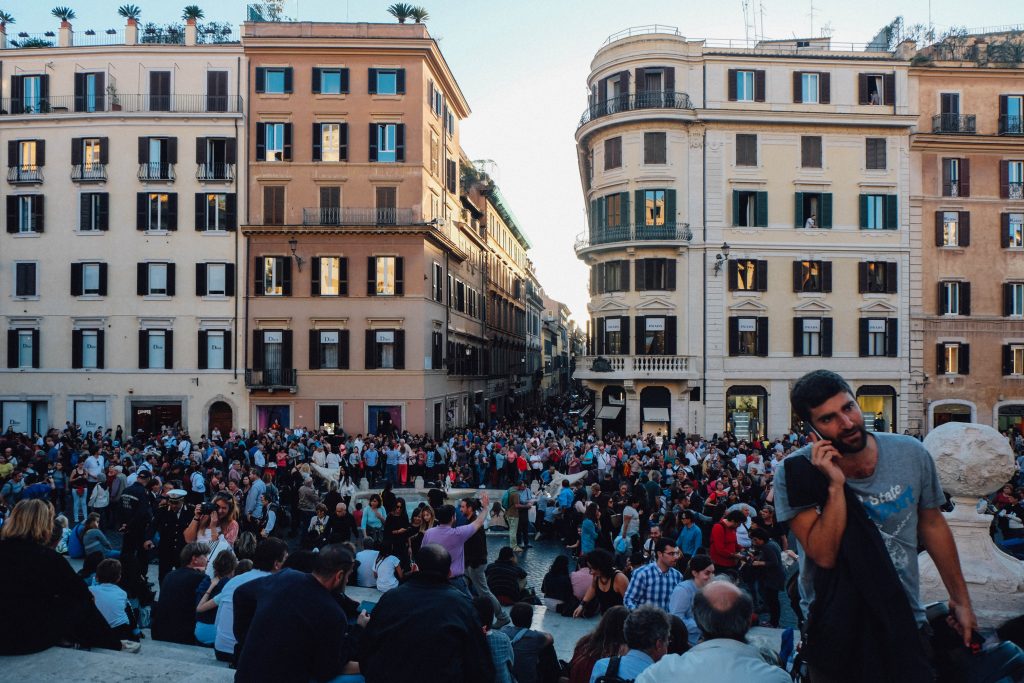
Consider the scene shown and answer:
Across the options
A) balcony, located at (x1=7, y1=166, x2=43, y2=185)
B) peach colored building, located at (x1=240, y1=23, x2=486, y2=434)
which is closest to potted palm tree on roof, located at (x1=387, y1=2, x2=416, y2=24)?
peach colored building, located at (x1=240, y1=23, x2=486, y2=434)

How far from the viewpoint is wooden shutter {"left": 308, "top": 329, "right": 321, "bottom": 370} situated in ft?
115

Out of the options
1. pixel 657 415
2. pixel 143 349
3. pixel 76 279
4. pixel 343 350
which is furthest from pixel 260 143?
pixel 657 415

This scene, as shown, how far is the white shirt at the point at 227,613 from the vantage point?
6289mm

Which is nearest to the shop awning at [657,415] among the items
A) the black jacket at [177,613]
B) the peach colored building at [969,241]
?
the peach colored building at [969,241]

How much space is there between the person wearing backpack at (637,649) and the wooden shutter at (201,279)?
33.8m

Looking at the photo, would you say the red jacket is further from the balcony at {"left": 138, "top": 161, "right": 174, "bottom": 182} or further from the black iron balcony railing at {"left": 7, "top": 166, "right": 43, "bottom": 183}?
the black iron balcony railing at {"left": 7, "top": 166, "right": 43, "bottom": 183}

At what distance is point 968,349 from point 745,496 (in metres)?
26.5

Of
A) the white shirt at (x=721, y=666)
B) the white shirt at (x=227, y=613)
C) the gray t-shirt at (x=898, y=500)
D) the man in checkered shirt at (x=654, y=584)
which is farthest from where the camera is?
the man in checkered shirt at (x=654, y=584)

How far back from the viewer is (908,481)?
9.95ft

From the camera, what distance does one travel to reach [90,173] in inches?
1400

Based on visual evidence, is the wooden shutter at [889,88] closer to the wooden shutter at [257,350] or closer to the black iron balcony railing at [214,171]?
the black iron balcony railing at [214,171]

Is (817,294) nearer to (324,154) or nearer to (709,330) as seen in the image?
(709,330)

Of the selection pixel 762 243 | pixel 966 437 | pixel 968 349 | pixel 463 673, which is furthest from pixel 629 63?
pixel 463 673

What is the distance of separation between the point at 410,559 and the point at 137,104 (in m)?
32.8
